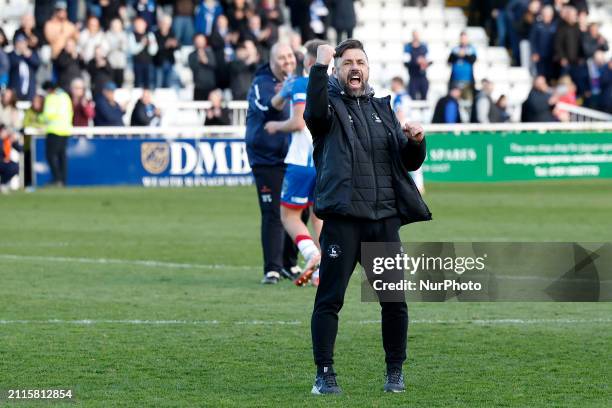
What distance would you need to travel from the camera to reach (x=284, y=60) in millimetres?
13445

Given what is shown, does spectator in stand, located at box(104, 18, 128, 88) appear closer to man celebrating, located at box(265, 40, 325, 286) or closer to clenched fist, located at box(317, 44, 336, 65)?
man celebrating, located at box(265, 40, 325, 286)

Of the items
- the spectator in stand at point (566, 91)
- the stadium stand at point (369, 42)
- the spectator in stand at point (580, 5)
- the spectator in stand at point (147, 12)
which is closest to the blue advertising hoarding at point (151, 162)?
the stadium stand at point (369, 42)

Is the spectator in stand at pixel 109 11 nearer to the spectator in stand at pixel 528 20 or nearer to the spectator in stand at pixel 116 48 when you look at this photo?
the spectator in stand at pixel 116 48

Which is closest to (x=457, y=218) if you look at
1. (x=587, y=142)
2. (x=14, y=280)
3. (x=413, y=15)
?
(x=14, y=280)

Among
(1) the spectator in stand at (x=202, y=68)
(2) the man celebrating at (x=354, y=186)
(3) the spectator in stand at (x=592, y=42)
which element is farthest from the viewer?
(3) the spectator in stand at (x=592, y=42)

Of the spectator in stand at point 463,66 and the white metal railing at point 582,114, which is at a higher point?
the spectator in stand at point 463,66

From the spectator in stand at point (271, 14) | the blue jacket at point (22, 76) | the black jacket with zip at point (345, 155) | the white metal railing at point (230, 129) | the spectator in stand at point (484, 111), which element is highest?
the spectator in stand at point (271, 14)

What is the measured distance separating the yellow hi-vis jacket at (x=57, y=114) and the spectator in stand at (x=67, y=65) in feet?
7.54

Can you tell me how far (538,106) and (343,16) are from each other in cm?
530

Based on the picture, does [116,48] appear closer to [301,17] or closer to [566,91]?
[301,17]

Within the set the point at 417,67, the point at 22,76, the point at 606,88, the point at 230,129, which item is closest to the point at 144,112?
the point at 230,129

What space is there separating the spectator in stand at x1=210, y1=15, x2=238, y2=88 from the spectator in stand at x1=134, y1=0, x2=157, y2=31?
1.48 m

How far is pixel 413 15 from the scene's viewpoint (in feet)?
130

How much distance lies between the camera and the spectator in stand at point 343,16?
3562cm
